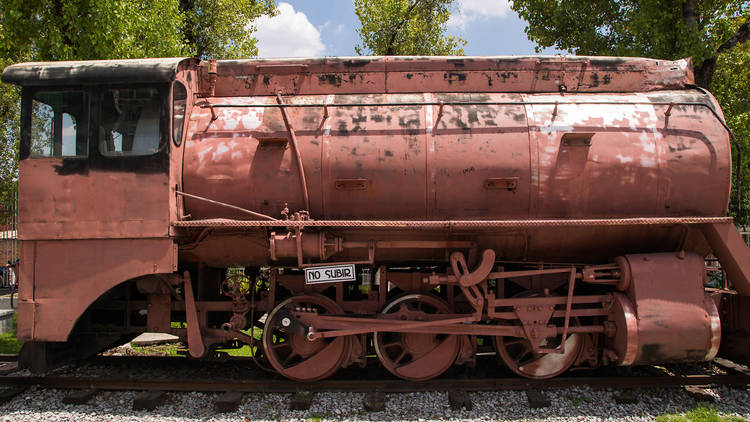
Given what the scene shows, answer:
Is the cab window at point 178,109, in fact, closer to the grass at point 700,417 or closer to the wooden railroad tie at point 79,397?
the wooden railroad tie at point 79,397

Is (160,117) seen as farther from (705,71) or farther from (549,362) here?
(705,71)

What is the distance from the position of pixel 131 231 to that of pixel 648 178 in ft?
19.8

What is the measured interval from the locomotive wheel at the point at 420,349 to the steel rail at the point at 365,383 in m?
0.14

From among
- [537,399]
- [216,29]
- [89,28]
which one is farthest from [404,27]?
[537,399]

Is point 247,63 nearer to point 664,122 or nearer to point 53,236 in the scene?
point 53,236

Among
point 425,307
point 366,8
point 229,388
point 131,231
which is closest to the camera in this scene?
point 131,231

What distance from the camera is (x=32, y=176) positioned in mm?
5398

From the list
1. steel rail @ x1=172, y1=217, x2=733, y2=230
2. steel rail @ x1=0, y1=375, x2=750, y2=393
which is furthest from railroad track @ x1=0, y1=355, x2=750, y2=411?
steel rail @ x1=172, y1=217, x2=733, y2=230

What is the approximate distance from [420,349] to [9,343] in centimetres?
791

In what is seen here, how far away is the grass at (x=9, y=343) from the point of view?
26.1 feet

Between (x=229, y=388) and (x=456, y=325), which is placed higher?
(x=456, y=325)

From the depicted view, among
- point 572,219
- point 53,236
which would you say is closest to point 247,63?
point 53,236

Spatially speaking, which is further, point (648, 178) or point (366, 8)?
point (366, 8)

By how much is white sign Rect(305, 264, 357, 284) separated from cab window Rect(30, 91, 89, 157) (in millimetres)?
3114
